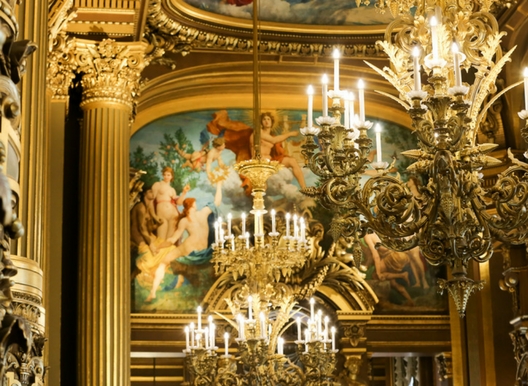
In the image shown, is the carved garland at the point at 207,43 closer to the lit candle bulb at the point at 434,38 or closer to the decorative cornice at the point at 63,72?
the decorative cornice at the point at 63,72

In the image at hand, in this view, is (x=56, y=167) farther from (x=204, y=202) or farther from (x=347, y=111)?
(x=347, y=111)

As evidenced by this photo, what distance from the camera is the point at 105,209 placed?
1031cm

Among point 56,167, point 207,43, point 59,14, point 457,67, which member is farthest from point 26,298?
point 207,43

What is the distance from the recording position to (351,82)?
14.3 metres

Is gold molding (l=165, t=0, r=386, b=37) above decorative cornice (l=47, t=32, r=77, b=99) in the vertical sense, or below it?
above

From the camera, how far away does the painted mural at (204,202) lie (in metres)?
13.5

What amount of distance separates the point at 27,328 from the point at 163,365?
46.7ft

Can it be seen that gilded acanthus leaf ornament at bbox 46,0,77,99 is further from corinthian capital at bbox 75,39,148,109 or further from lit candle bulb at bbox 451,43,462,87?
lit candle bulb at bbox 451,43,462,87

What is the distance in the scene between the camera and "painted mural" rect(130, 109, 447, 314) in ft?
44.4

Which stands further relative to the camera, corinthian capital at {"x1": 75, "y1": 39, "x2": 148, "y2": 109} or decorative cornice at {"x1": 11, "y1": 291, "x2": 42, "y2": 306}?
corinthian capital at {"x1": 75, "y1": 39, "x2": 148, "y2": 109}

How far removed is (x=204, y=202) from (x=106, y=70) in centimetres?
350

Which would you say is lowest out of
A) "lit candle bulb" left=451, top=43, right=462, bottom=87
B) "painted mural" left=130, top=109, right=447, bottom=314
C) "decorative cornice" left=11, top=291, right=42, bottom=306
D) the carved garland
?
"decorative cornice" left=11, top=291, right=42, bottom=306

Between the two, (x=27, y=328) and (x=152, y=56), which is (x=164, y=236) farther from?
(x=27, y=328)

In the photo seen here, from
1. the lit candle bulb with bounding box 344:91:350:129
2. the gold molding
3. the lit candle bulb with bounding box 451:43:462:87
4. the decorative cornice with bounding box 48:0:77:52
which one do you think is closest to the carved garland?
the gold molding
